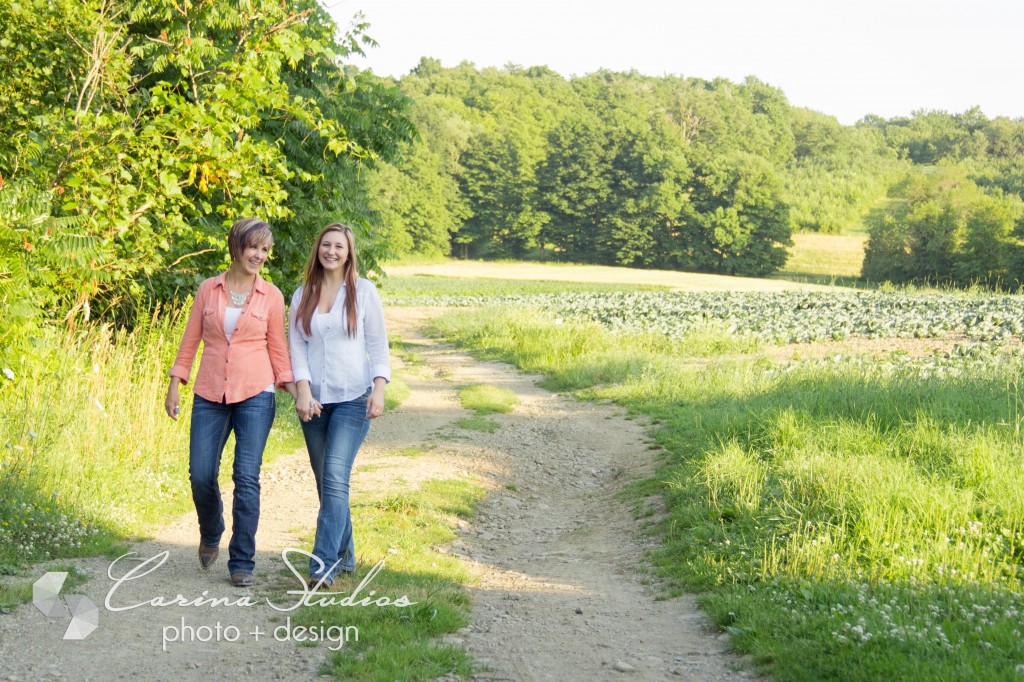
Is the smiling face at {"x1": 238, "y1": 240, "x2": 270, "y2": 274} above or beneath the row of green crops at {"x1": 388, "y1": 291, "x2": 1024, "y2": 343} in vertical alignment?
above

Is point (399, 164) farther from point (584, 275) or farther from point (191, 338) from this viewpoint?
point (584, 275)

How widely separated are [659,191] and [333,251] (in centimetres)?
8359

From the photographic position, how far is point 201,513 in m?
5.86

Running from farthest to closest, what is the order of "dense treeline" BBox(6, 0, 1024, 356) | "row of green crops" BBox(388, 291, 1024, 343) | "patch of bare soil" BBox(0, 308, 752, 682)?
1. "row of green crops" BBox(388, 291, 1024, 343)
2. "dense treeline" BBox(6, 0, 1024, 356)
3. "patch of bare soil" BBox(0, 308, 752, 682)

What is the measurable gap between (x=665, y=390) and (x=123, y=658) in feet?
38.3

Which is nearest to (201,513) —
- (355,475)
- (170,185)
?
(355,475)

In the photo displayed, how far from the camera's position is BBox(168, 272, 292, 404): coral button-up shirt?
5566 millimetres

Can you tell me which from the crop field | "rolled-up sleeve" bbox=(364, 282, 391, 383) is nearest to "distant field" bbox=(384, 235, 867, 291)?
the crop field

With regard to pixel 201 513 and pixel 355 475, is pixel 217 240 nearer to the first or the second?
pixel 355 475

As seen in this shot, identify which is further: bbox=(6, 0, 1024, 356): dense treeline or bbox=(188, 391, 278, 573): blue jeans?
bbox=(6, 0, 1024, 356): dense treeline

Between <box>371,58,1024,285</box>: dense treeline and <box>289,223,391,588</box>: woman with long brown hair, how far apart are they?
64.8 m

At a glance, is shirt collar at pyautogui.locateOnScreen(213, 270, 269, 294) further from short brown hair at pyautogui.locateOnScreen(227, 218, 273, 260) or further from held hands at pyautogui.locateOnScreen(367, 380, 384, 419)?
held hands at pyautogui.locateOnScreen(367, 380, 384, 419)

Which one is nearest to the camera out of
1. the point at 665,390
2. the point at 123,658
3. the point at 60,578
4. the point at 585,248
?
the point at 123,658

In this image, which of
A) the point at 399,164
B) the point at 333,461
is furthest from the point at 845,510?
the point at 399,164
